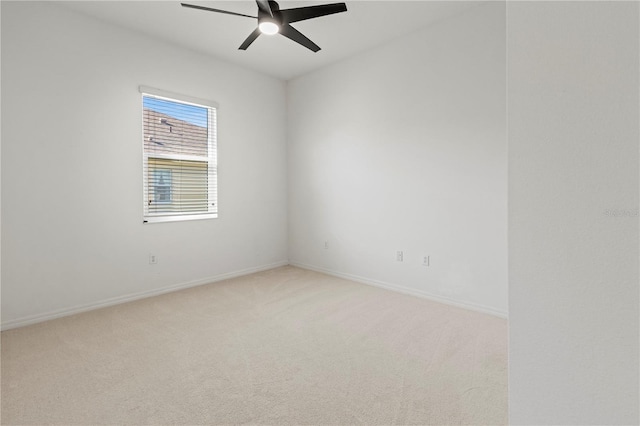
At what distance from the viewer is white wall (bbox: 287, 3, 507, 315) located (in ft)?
10.00

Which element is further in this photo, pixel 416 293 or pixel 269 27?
pixel 416 293

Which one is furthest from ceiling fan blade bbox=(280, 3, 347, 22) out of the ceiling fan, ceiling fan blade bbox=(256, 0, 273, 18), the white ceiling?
the white ceiling

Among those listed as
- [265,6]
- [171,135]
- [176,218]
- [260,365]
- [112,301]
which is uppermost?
[265,6]

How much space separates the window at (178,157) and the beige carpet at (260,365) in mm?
1167

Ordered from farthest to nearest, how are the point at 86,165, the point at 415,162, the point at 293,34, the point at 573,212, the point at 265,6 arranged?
the point at 415,162, the point at 86,165, the point at 293,34, the point at 265,6, the point at 573,212

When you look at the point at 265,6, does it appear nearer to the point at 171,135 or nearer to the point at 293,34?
the point at 293,34

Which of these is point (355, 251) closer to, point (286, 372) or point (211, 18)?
point (286, 372)

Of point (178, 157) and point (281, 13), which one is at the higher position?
point (281, 13)

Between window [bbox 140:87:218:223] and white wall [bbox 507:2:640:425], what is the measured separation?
12.3 ft

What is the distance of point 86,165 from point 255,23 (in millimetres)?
2195

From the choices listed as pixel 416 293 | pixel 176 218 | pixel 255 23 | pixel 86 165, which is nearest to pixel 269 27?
pixel 255 23

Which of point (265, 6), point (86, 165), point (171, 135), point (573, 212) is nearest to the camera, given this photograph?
point (573, 212)

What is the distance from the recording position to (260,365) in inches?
85.0

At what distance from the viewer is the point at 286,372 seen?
6.80 feet
